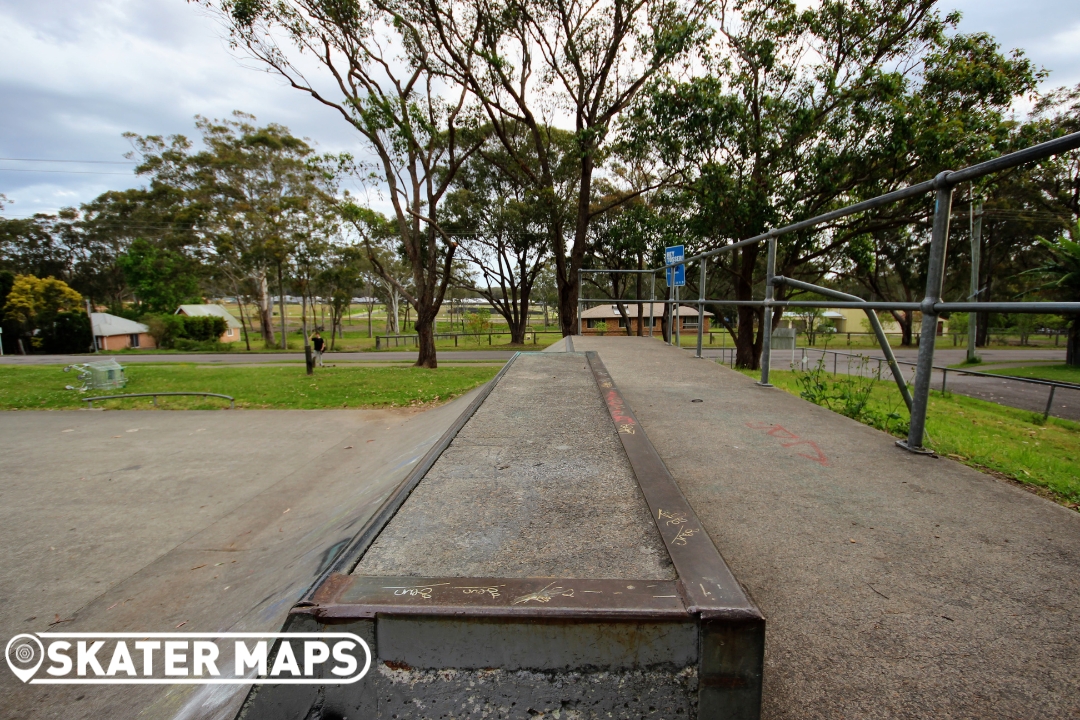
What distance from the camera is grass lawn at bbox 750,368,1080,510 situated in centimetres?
242

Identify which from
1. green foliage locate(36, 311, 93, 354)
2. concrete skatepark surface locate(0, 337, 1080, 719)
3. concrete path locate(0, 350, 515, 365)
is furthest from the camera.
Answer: green foliage locate(36, 311, 93, 354)

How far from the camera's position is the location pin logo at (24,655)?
9.00 feet

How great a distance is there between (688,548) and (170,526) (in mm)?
5093

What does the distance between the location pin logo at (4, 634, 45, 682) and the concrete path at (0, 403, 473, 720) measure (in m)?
0.07

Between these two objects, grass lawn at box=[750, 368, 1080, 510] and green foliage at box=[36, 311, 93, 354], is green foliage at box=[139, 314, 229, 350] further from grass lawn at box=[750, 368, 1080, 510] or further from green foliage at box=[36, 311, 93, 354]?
grass lawn at box=[750, 368, 1080, 510]

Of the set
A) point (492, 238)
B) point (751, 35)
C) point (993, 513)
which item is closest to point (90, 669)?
point (993, 513)

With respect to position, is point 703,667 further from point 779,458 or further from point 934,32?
point 934,32

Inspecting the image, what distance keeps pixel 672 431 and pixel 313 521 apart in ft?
10.3

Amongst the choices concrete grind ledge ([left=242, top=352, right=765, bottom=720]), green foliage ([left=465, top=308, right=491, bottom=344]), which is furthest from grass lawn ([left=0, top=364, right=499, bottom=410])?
green foliage ([left=465, top=308, right=491, bottom=344])

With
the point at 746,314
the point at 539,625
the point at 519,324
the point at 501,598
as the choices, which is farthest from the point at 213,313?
the point at 539,625

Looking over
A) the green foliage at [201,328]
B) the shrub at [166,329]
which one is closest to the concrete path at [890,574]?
the shrub at [166,329]

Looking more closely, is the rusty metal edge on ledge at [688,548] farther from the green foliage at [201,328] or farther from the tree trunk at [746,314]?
the green foliage at [201,328]

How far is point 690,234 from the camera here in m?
14.1

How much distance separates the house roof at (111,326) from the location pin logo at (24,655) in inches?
1647
